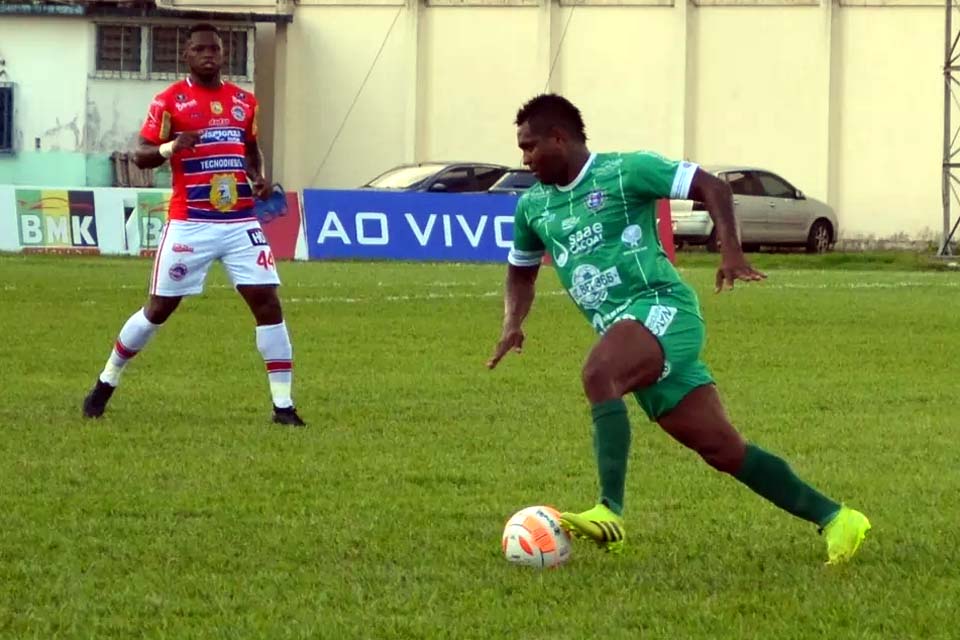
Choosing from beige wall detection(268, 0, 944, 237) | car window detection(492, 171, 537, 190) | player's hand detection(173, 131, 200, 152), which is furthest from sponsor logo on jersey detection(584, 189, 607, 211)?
Result: beige wall detection(268, 0, 944, 237)

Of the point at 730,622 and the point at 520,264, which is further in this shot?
the point at 520,264

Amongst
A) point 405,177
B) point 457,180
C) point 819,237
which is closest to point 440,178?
point 405,177

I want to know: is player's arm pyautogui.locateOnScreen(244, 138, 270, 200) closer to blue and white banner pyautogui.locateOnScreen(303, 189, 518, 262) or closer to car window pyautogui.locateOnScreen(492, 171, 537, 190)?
A: blue and white banner pyautogui.locateOnScreen(303, 189, 518, 262)

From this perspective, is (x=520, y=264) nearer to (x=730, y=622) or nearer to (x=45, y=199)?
(x=730, y=622)

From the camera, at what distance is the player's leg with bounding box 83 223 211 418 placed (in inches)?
399

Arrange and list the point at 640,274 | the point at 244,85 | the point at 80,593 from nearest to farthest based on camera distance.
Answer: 1. the point at 80,593
2. the point at 640,274
3. the point at 244,85

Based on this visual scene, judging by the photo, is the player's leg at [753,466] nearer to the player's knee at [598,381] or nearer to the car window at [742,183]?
the player's knee at [598,381]

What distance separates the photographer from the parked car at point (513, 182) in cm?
3512

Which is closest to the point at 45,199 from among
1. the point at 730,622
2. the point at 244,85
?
the point at 244,85

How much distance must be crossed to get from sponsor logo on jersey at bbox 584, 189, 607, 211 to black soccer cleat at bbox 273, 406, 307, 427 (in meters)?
4.01

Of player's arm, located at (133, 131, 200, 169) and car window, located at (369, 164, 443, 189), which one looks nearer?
player's arm, located at (133, 131, 200, 169)

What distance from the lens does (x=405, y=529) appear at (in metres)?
6.98

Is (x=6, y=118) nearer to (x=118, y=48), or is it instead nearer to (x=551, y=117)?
(x=118, y=48)

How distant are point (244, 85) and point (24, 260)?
17036 millimetres
